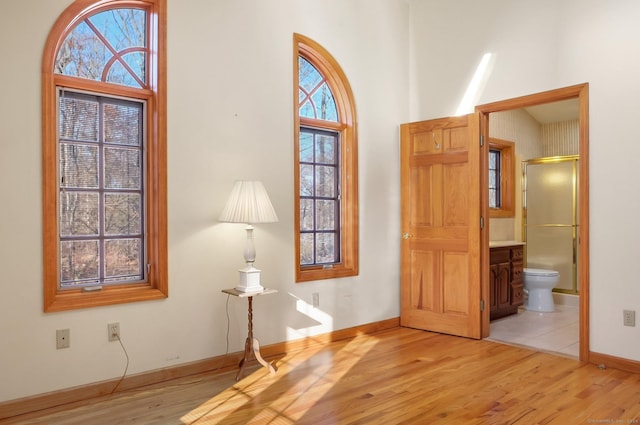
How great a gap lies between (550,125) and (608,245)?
3.70 m

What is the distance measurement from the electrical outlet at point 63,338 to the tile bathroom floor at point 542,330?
3.39 meters

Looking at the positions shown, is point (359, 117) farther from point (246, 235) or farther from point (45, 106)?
point (45, 106)

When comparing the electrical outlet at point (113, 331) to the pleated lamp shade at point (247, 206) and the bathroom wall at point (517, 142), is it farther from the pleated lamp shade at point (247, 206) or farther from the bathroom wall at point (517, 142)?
the bathroom wall at point (517, 142)

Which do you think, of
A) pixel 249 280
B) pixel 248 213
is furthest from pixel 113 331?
pixel 248 213

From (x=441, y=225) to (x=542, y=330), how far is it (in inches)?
57.7

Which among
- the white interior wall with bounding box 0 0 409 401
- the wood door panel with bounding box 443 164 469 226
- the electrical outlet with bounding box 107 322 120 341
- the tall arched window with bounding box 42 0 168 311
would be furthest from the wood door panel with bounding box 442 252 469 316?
the electrical outlet with bounding box 107 322 120 341

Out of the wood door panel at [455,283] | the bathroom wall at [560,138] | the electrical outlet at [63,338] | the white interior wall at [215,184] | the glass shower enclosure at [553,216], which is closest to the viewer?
the white interior wall at [215,184]

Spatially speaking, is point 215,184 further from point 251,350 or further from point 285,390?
point 285,390

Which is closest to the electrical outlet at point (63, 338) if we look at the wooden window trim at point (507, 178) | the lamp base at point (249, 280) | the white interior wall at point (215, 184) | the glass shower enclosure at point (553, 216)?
the white interior wall at point (215, 184)

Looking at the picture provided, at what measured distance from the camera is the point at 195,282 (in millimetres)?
3367

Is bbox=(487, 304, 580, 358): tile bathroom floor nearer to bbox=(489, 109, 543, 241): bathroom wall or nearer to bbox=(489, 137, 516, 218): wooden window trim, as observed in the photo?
bbox=(489, 109, 543, 241): bathroom wall

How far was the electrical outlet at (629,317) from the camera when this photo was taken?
3.36 metres

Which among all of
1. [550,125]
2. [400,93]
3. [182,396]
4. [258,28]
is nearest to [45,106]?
[258,28]

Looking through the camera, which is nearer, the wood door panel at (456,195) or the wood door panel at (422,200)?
the wood door panel at (456,195)
